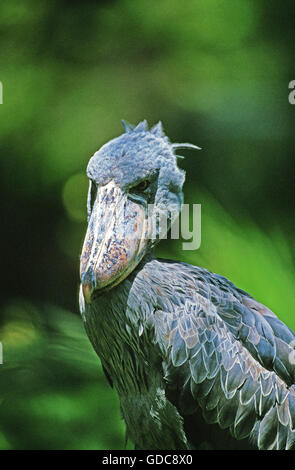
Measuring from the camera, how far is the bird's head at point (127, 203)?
1473 mm

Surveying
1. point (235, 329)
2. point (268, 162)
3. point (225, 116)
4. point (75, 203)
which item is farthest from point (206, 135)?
point (235, 329)

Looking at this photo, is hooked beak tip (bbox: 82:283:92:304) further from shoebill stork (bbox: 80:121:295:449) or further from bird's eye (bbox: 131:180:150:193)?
bird's eye (bbox: 131:180:150:193)

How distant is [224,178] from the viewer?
2908 millimetres

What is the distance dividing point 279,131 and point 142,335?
159cm

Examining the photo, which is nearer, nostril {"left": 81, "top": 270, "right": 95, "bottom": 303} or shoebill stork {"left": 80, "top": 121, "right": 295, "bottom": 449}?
nostril {"left": 81, "top": 270, "right": 95, "bottom": 303}

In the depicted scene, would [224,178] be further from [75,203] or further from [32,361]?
[32,361]

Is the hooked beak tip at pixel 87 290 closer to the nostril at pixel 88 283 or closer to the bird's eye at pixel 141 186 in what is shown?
the nostril at pixel 88 283

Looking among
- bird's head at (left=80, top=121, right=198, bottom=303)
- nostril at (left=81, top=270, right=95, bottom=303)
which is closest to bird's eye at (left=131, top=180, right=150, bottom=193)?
bird's head at (left=80, top=121, right=198, bottom=303)

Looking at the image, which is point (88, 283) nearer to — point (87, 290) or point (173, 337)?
point (87, 290)

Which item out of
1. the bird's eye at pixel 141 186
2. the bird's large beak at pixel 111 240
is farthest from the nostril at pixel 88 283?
the bird's eye at pixel 141 186

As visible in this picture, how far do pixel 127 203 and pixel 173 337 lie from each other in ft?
1.05

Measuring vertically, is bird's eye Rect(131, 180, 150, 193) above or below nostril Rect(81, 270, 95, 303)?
above

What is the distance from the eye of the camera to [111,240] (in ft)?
4.88

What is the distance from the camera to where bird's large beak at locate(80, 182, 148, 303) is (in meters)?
1.46
